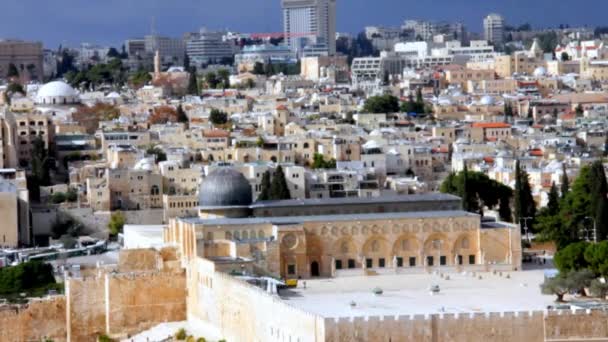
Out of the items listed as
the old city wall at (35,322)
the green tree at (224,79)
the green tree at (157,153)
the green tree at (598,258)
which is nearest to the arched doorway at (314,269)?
the old city wall at (35,322)

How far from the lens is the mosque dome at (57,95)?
89.9m

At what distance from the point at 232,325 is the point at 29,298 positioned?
8.58 m

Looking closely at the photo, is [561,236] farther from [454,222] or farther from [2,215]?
[2,215]

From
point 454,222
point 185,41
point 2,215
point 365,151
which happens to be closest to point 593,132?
point 365,151

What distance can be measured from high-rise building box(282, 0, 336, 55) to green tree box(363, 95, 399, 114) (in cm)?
9020

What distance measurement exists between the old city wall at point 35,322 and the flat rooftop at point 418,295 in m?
4.94

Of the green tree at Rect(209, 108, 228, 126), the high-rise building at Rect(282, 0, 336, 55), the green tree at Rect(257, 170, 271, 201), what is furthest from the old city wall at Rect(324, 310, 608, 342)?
the high-rise building at Rect(282, 0, 336, 55)

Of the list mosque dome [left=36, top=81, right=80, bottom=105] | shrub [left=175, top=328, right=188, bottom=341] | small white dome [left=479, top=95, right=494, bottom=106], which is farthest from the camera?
small white dome [left=479, top=95, right=494, bottom=106]

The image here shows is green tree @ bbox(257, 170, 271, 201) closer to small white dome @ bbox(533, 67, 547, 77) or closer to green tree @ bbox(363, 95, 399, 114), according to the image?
green tree @ bbox(363, 95, 399, 114)

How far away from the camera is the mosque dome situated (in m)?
89.9

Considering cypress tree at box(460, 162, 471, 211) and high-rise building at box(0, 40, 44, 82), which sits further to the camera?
high-rise building at box(0, 40, 44, 82)

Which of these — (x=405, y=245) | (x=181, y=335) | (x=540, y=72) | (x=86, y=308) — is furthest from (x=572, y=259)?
(x=540, y=72)

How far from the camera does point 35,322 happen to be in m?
41.7

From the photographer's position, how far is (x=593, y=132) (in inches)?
3118
